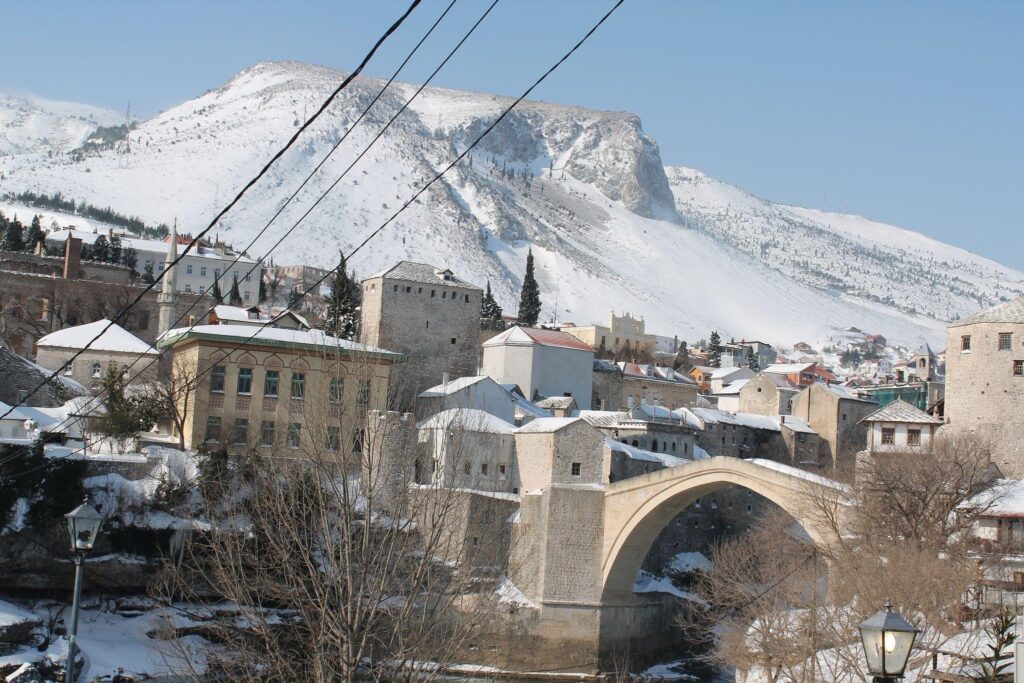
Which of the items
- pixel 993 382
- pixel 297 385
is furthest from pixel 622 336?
pixel 297 385

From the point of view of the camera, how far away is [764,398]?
73.2 m

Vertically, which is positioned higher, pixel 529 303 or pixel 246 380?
pixel 529 303

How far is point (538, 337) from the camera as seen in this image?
60.3 metres

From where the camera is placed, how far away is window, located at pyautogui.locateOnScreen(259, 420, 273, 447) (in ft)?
140

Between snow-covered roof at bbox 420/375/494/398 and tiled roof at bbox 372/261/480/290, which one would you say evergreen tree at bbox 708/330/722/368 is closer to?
tiled roof at bbox 372/261/480/290

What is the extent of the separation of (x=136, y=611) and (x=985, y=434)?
1179 inches

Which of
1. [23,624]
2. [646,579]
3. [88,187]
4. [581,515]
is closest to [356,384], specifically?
[23,624]

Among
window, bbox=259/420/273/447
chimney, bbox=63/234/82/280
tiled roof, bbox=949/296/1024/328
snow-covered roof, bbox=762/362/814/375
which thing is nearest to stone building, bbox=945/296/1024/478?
tiled roof, bbox=949/296/1024/328

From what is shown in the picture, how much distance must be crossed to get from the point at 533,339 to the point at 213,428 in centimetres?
1992

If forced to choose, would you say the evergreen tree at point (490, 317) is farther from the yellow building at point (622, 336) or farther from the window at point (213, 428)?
the window at point (213, 428)

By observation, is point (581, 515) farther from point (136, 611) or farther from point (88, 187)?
point (88, 187)

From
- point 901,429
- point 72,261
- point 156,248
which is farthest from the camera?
point 156,248

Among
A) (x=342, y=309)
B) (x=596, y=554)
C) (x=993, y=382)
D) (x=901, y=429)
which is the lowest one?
(x=596, y=554)

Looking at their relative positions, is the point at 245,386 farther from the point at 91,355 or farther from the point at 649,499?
the point at 649,499
